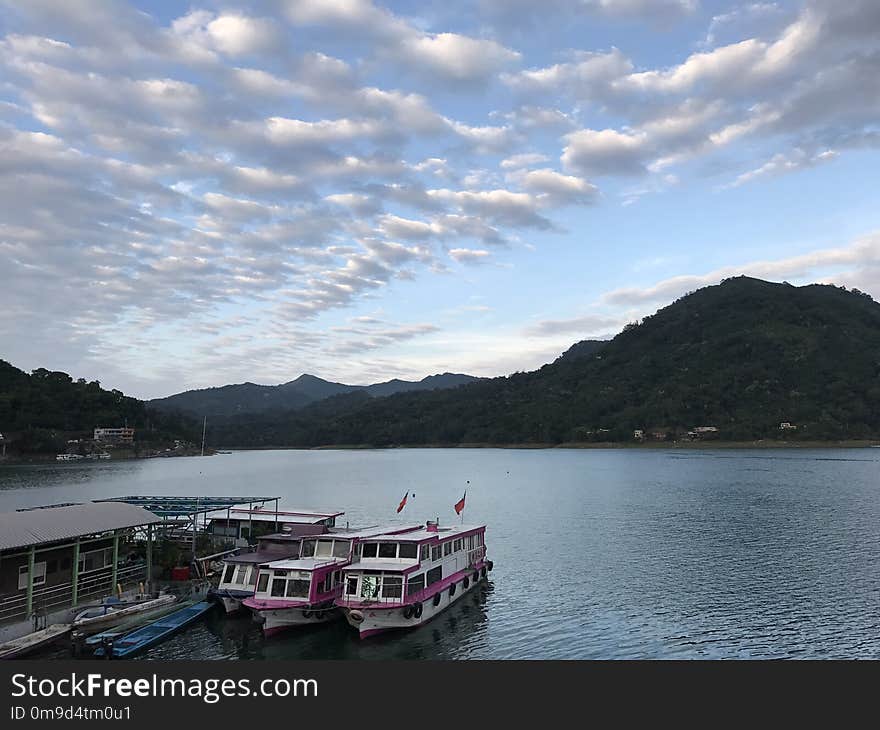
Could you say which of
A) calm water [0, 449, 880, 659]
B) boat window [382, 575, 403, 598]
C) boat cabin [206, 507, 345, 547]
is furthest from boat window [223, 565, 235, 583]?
boat cabin [206, 507, 345, 547]

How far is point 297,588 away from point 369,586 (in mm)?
4362

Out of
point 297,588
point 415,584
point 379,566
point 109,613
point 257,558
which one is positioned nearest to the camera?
Answer: point 109,613

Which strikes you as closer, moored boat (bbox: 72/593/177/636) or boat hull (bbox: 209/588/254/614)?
moored boat (bbox: 72/593/177/636)

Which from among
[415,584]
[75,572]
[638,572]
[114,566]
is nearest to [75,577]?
[75,572]

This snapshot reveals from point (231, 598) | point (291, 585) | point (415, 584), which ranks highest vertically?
point (291, 585)

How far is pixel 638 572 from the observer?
5519 centimetres

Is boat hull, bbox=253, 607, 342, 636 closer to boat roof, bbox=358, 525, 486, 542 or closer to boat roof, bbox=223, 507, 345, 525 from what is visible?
boat roof, bbox=358, 525, 486, 542

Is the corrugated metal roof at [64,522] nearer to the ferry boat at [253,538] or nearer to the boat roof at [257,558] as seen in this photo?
the boat roof at [257,558]

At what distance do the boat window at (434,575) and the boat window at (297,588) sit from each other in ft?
25.0

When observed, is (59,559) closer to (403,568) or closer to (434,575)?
(403,568)

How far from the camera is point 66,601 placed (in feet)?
121

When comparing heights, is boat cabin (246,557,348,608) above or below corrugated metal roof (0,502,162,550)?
below

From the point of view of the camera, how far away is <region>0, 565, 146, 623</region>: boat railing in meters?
33.7

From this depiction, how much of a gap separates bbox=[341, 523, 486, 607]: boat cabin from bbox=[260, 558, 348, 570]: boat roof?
1207 mm
